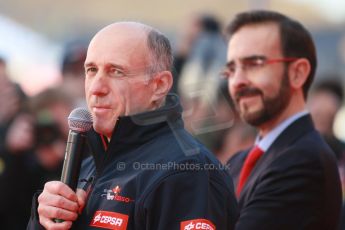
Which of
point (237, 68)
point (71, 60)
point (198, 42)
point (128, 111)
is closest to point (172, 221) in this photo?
point (128, 111)

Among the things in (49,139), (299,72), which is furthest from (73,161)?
(49,139)

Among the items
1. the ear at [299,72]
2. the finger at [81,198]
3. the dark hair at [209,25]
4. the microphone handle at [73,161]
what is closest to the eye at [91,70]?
the microphone handle at [73,161]

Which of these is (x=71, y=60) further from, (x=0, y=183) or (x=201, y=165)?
(x=201, y=165)

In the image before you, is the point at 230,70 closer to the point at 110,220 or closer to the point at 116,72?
the point at 116,72

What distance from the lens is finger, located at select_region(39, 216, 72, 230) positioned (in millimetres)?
3676

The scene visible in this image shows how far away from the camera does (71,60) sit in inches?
316

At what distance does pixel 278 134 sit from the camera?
5.50 m

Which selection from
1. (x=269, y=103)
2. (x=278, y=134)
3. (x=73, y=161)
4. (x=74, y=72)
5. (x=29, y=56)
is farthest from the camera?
(x=29, y=56)

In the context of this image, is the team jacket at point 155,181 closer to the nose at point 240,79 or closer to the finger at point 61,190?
the finger at point 61,190

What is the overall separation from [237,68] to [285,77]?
320 mm

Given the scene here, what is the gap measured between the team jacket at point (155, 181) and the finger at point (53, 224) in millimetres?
98

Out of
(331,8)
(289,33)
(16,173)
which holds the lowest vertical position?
(331,8)

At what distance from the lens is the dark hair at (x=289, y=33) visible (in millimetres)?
5797

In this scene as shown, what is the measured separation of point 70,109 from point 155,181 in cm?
374
